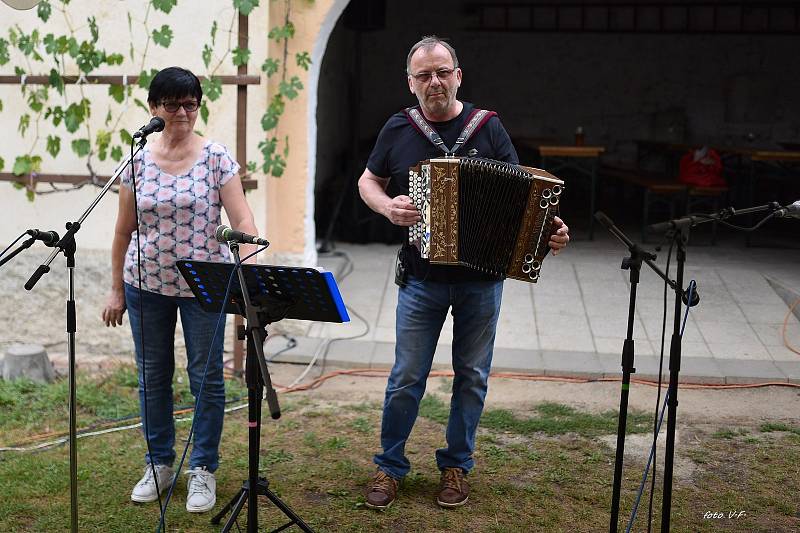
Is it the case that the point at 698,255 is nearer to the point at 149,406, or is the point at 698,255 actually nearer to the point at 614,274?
the point at 614,274

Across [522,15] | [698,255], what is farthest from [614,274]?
[522,15]

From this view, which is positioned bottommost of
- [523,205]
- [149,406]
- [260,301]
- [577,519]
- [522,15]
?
[577,519]

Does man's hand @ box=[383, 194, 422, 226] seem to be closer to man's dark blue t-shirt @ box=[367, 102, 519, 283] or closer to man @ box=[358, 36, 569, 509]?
man @ box=[358, 36, 569, 509]

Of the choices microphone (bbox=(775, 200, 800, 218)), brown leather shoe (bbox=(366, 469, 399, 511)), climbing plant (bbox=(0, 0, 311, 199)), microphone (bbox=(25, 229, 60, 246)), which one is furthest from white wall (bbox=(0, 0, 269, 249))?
microphone (bbox=(775, 200, 800, 218))

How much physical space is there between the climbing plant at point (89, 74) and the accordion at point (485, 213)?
2641 mm

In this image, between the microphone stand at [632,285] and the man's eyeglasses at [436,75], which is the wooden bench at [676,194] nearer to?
the man's eyeglasses at [436,75]

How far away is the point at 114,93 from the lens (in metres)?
6.05

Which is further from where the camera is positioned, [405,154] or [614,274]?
[614,274]

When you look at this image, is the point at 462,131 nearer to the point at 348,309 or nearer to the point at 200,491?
the point at 200,491

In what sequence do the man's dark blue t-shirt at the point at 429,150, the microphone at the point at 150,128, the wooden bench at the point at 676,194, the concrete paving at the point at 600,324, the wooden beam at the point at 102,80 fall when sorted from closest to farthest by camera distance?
the microphone at the point at 150,128
the man's dark blue t-shirt at the point at 429,150
the wooden beam at the point at 102,80
the concrete paving at the point at 600,324
the wooden bench at the point at 676,194

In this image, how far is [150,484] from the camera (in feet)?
13.1

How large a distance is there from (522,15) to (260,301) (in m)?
10.4

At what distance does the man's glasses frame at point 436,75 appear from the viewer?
359 cm

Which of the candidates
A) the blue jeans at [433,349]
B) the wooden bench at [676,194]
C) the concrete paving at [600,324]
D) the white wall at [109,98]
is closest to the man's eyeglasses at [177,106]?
the blue jeans at [433,349]
